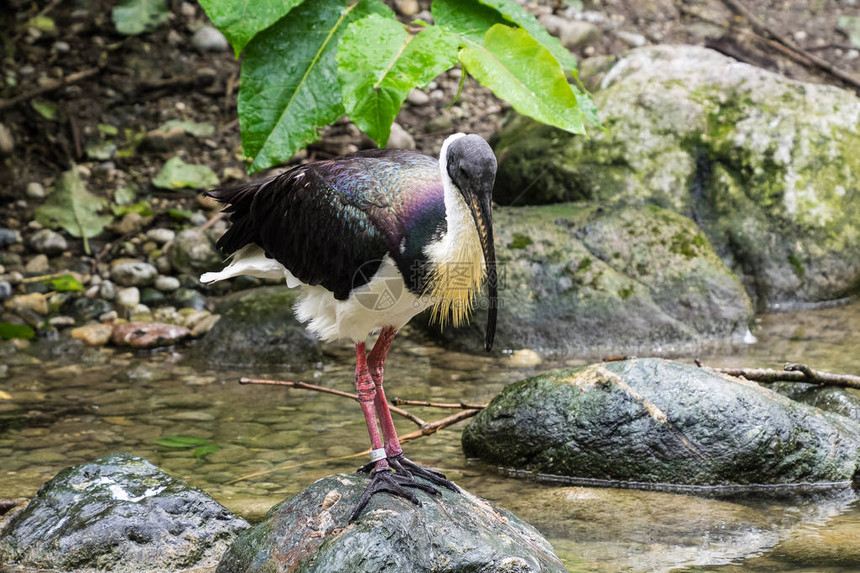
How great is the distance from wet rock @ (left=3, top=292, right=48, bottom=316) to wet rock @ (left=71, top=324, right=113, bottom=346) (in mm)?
399

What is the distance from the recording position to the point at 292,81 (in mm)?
5176

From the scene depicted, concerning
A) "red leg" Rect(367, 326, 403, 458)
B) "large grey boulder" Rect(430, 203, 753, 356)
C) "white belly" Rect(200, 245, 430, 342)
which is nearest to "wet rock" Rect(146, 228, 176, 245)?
"large grey boulder" Rect(430, 203, 753, 356)

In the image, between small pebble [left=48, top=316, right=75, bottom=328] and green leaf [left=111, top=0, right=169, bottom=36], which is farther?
green leaf [left=111, top=0, right=169, bottom=36]

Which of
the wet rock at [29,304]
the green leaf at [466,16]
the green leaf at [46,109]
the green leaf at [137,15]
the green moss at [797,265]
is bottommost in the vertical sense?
the wet rock at [29,304]

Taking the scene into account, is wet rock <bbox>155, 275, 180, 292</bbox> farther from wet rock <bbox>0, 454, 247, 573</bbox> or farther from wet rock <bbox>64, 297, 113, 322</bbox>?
wet rock <bbox>0, 454, 247, 573</bbox>

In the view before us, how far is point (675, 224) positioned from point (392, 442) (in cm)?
437

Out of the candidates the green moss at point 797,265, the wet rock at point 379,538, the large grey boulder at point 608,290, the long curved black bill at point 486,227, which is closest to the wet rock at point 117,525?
the wet rock at point 379,538

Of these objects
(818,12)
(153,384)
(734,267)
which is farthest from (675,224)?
(818,12)

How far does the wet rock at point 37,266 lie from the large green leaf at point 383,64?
16.6ft

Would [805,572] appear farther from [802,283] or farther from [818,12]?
[818,12]

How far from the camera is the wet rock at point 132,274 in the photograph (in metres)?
8.55

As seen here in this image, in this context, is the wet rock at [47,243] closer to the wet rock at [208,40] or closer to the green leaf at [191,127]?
the green leaf at [191,127]

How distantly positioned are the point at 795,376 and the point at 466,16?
2.93 metres

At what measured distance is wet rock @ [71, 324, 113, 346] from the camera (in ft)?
25.7
